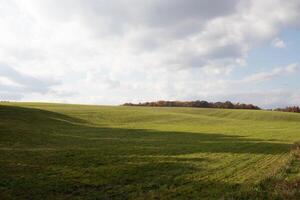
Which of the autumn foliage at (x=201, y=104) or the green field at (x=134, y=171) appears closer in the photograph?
the green field at (x=134, y=171)

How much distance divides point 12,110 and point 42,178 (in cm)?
5574

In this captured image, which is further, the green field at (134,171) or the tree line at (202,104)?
the tree line at (202,104)

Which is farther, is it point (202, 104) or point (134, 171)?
point (202, 104)

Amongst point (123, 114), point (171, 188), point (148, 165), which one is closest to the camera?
point (171, 188)

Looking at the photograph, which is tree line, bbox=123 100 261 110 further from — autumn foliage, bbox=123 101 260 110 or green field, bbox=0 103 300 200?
green field, bbox=0 103 300 200

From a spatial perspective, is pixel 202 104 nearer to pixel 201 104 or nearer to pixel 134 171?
pixel 201 104

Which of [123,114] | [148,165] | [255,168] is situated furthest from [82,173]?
[123,114]

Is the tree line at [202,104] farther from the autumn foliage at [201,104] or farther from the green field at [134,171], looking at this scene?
the green field at [134,171]

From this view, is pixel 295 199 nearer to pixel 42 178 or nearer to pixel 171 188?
pixel 171 188

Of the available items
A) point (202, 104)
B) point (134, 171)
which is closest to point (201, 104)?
point (202, 104)

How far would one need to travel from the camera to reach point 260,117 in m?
104

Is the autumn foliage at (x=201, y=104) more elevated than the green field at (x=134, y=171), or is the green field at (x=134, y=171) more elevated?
the autumn foliage at (x=201, y=104)

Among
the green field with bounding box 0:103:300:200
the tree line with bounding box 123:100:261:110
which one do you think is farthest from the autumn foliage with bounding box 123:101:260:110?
the green field with bounding box 0:103:300:200

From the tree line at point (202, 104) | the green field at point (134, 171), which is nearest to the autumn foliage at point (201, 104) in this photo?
the tree line at point (202, 104)
